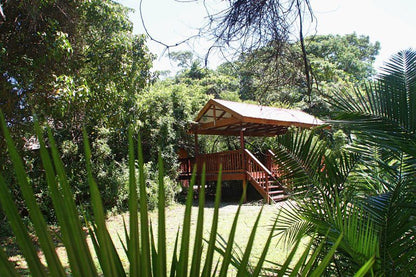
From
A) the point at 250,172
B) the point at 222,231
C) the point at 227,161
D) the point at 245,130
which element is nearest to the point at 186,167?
the point at 227,161

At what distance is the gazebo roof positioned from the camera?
38.7 feet

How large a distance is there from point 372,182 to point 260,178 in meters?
9.50

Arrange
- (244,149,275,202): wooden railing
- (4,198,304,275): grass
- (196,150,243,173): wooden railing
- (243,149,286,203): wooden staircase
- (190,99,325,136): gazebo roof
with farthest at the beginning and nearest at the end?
(196,150,243,173): wooden railing, (244,149,275,202): wooden railing, (243,149,286,203): wooden staircase, (190,99,325,136): gazebo roof, (4,198,304,275): grass

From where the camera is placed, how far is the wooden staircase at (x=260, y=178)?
12.0 m

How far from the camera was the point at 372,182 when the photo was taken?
Result: 3135mm

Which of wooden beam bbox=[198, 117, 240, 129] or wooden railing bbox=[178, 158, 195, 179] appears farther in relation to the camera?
wooden railing bbox=[178, 158, 195, 179]

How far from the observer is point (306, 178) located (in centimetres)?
283

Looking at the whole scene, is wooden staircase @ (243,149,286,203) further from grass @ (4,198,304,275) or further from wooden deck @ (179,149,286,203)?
grass @ (4,198,304,275)

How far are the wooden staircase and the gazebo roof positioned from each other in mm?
1355

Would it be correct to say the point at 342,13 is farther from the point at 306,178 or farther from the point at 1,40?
the point at 1,40

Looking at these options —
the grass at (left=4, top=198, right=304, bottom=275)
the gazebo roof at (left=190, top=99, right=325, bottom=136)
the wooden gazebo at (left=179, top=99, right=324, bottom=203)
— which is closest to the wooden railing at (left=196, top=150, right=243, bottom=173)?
the wooden gazebo at (left=179, top=99, right=324, bottom=203)

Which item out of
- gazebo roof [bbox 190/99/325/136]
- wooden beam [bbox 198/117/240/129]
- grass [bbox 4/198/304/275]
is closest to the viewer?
grass [bbox 4/198/304/275]

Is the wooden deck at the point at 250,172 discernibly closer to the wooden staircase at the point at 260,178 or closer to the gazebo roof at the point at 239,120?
the wooden staircase at the point at 260,178

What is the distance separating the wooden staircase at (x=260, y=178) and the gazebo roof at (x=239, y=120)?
1355mm
